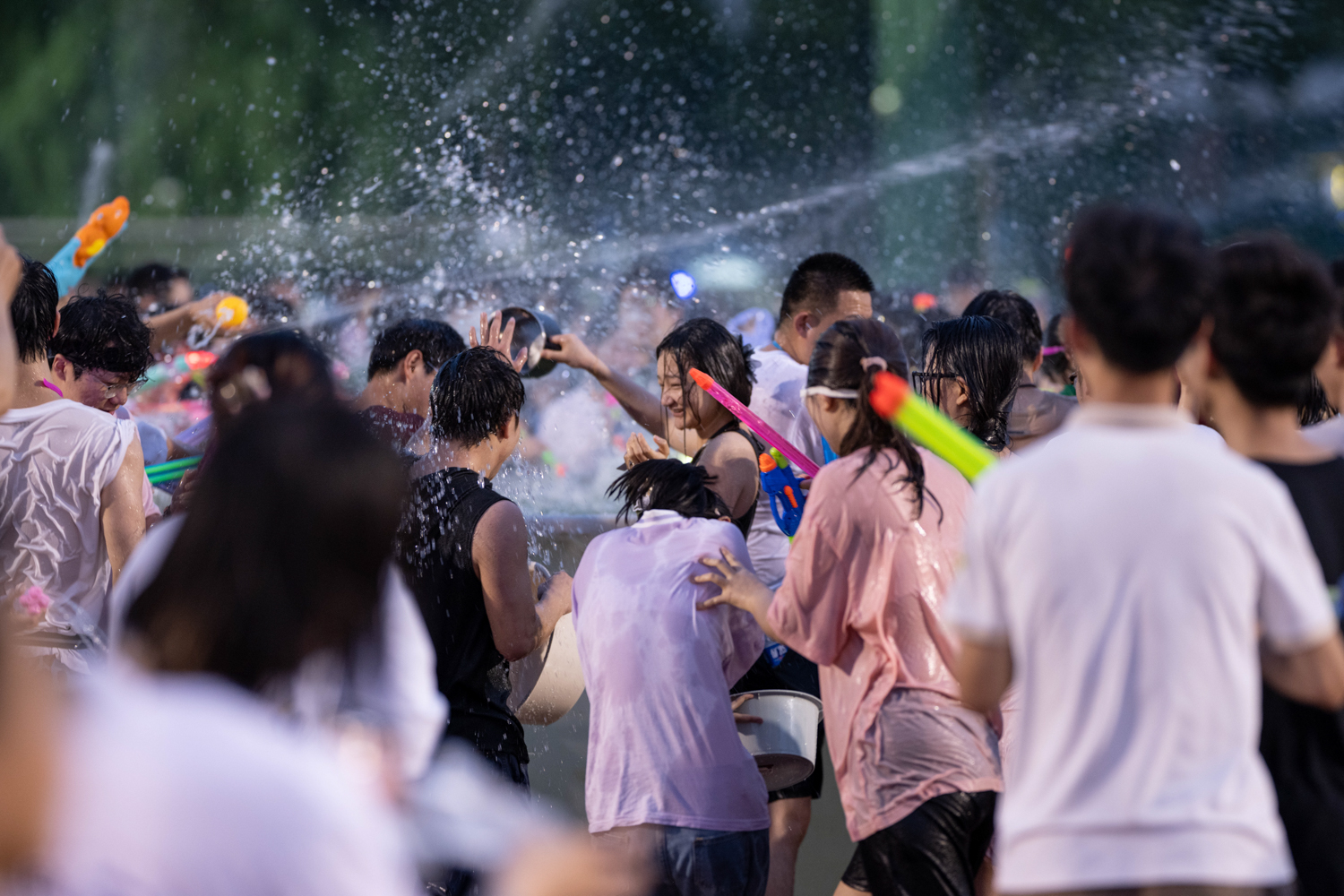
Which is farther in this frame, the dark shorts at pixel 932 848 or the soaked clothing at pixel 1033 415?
the soaked clothing at pixel 1033 415

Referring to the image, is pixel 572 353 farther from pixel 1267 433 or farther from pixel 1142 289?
pixel 1142 289

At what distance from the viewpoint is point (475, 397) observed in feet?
11.6

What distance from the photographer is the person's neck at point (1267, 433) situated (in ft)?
6.86

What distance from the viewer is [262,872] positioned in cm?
118

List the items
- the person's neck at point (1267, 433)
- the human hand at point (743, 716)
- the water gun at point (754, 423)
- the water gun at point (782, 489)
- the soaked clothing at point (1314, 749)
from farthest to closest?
the water gun at point (782, 489) → the water gun at point (754, 423) → the human hand at point (743, 716) → the person's neck at point (1267, 433) → the soaked clothing at point (1314, 749)

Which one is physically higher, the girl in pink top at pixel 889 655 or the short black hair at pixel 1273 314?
the short black hair at pixel 1273 314

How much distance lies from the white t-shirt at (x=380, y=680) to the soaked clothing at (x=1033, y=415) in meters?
3.08

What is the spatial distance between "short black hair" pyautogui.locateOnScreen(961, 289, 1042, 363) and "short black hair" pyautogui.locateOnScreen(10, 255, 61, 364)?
2972 millimetres

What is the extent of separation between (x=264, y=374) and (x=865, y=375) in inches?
58.2

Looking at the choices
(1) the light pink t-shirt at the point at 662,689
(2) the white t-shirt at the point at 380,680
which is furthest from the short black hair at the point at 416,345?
(2) the white t-shirt at the point at 380,680

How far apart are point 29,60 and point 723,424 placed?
16.3 metres

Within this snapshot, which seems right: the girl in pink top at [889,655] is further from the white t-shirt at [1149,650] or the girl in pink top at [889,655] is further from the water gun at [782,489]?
the water gun at [782,489]

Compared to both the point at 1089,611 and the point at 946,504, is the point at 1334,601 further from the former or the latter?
the point at 946,504

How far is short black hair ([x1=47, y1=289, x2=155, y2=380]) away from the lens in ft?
12.4
